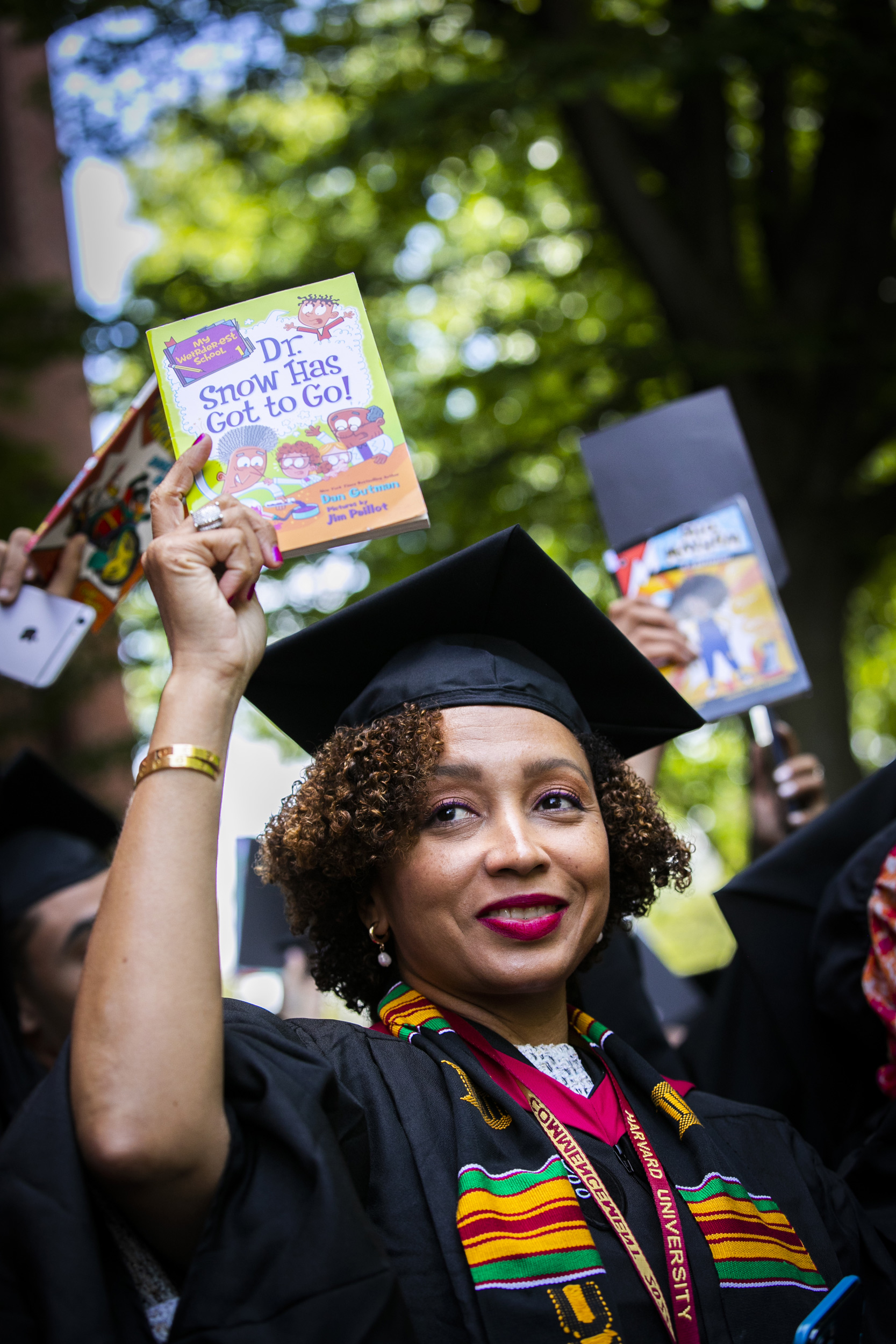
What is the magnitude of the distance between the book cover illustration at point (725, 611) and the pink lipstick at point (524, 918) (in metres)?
1.14

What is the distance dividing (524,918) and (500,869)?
0.11 m

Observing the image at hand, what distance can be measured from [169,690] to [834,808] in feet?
6.71

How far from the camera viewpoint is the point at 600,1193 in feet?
6.14

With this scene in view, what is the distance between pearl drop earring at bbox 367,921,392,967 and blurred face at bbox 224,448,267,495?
3.00ft

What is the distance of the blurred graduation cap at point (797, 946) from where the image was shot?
291 cm

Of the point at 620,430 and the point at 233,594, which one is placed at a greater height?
the point at 620,430

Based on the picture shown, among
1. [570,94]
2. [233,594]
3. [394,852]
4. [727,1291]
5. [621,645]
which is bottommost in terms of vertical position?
[727,1291]

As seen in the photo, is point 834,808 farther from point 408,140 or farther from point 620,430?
point 408,140

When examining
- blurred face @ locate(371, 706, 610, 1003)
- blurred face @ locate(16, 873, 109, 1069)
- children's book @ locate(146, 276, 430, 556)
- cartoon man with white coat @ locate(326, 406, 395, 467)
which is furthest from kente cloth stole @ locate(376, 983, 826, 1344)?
blurred face @ locate(16, 873, 109, 1069)

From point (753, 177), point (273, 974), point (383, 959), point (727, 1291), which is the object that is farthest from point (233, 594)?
point (753, 177)

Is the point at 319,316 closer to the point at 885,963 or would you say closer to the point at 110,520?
the point at 110,520

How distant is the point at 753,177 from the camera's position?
8.14 m

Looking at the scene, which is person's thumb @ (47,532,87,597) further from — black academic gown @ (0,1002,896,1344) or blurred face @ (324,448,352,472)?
black academic gown @ (0,1002,896,1344)

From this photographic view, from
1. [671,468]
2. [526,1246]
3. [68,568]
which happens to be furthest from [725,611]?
[526,1246]
